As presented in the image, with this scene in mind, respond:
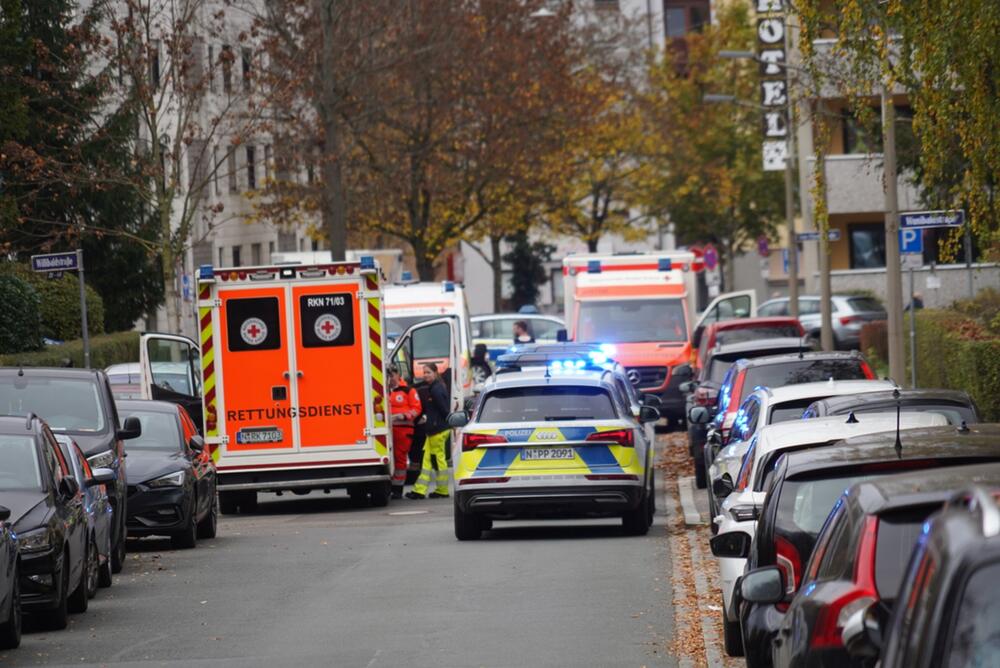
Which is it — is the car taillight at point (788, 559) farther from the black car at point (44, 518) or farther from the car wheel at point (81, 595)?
the car wheel at point (81, 595)

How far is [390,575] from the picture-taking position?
16.7 meters

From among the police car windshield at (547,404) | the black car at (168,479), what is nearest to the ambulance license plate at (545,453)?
the police car windshield at (547,404)

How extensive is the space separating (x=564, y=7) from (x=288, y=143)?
15.8 meters

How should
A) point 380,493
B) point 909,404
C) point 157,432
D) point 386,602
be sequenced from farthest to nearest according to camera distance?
point 380,493, point 157,432, point 386,602, point 909,404

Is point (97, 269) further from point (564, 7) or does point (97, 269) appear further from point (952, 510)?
point (952, 510)

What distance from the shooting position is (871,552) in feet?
18.3

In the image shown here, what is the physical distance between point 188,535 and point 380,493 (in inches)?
219

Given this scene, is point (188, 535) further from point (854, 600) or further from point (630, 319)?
point (630, 319)

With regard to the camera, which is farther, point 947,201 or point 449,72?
point 449,72

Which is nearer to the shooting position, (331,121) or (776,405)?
(776,405)

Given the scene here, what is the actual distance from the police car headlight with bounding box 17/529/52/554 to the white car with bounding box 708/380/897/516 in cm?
499

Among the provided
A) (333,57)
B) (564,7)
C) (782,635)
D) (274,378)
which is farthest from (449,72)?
(782,635)

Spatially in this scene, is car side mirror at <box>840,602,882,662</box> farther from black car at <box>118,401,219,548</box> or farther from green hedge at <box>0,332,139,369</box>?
green hedge at <box>0,332,139,369</box>

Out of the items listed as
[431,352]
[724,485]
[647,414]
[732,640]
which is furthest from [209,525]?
[431,352]
